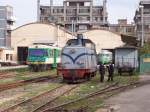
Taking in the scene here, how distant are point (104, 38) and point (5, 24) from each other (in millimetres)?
51596

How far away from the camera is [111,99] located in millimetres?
21719

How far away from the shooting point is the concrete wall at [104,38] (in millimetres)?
95375

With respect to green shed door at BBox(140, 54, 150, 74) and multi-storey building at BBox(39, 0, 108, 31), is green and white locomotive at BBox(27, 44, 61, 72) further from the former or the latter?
multi-storey building at BBox(39, 0, 108, 31)

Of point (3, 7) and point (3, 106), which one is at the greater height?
point (3, 7)

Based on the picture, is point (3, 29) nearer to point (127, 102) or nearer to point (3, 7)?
point (3, 7)

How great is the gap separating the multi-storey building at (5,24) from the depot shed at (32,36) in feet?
123

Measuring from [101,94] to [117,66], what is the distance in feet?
65.3

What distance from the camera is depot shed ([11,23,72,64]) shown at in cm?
9544

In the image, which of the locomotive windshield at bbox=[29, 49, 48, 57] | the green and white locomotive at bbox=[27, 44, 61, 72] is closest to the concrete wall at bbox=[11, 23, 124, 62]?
the green and white locomotive at bbox=[27, 44, 61, 72]

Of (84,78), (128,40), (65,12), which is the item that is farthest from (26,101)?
(65,12)

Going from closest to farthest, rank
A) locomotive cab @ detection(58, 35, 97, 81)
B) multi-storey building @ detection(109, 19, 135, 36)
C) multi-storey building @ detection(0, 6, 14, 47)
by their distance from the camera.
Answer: locomotive cab @ detection(58, 35, 97, 81), multi-storey building @ detection(0, 6, 14, 47), multi-storey building @ detection(109, 19, 135, 36)

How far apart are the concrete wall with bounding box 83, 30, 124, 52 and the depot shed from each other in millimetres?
4967

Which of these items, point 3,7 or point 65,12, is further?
point 65,12

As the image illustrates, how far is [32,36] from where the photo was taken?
318 feet
